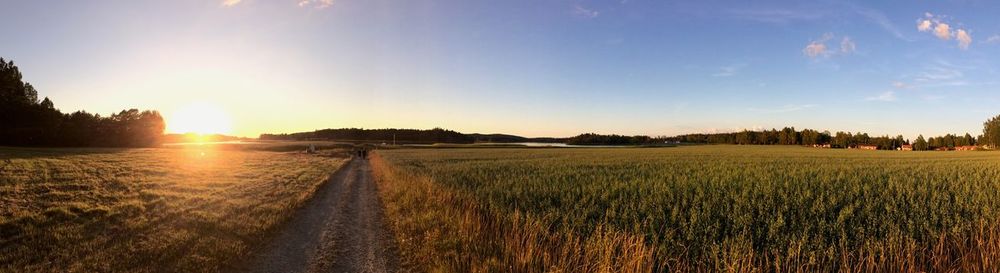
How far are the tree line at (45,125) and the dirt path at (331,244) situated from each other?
3452 inches

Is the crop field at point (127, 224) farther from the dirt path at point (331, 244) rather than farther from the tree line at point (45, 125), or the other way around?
the tree line at point (45, 125)

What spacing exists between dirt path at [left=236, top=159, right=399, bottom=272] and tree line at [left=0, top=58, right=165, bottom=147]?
288 ft

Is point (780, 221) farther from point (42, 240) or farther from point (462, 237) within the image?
point (42, 240)

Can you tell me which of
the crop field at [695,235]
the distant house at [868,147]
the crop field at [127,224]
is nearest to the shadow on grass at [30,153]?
the crop field at [127,224]

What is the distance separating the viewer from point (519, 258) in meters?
7.75

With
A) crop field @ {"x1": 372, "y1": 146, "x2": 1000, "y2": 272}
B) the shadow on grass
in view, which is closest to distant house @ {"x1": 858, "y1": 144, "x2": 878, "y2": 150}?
crop field @ {"x1": 372, "y1": 146, "x2": 1000, "y2": 272}

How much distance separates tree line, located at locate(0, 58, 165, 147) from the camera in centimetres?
7044

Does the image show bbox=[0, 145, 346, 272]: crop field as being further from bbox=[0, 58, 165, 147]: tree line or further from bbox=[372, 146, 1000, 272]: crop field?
bbox=[0, 58, 165, 147]: tree line

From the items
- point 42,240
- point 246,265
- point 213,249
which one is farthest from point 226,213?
point 246,265

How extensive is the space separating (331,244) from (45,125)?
9893 cm

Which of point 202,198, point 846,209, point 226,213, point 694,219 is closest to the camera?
point 694,219

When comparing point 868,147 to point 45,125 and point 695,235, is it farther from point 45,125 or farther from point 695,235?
point 45,125

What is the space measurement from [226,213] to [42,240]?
4.73 m

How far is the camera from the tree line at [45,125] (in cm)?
7044
